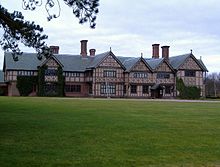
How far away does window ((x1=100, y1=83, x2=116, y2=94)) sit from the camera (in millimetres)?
70356

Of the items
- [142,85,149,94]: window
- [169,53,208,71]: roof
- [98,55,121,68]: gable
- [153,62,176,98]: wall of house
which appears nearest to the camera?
[98,55,121,68]: gable

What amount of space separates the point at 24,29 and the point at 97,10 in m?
3.56

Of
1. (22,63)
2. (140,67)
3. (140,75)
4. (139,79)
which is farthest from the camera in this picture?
(140,75)

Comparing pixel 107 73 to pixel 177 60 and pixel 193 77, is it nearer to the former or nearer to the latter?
pixel 177 60

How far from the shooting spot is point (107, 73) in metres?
69.8

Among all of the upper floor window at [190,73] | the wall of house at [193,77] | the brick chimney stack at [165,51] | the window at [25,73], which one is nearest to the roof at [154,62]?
the brick chimney stack at [165,51]

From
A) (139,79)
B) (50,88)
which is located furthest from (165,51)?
(50,88)

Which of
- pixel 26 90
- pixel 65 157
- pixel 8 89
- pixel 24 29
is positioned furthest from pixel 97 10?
pixel 8 89

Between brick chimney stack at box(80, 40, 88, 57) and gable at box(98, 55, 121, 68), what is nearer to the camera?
gable at box(98, 55, 121, 68)

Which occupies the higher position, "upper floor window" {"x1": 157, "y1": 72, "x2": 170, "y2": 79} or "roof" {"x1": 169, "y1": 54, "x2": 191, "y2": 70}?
"roof" {"x1": 169, "y1": 54, "x2": 191, "y2": 70}

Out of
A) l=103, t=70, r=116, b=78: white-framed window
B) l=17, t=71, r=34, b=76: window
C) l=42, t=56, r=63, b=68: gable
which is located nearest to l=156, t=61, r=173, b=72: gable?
l=103, t=70, r=116, b=78: white-framed window

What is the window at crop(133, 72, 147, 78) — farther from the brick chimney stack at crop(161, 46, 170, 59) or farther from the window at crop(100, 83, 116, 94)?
the brick chimney stack at crop(161, 46, 170, 59)

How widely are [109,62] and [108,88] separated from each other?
14.3 feet

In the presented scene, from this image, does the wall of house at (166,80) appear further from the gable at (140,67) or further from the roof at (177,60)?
the gable at (140,67)
